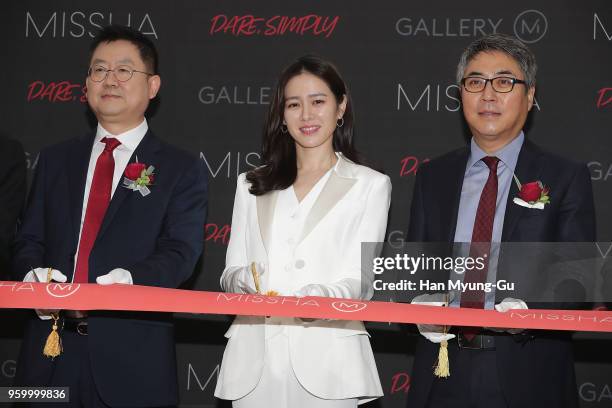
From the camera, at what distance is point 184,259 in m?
3.50

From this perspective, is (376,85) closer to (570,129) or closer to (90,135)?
(570,129)

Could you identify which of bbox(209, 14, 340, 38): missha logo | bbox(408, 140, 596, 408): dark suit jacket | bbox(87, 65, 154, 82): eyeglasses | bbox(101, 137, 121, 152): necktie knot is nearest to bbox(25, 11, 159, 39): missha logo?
bbox(209, 14, 340, 38): missha logo

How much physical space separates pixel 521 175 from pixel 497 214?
20 centimetres

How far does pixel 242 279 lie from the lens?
3275 mm

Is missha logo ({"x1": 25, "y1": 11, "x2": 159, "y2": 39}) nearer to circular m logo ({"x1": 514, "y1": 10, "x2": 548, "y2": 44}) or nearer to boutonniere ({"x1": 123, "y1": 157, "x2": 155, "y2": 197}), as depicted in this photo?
boutonniere ({"x1": 123, "y1": 157, "x2": 155, "y2": 197})

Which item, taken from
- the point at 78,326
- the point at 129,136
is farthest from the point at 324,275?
the point at 129,136

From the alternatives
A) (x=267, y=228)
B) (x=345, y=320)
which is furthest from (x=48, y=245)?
(x=345, y=320)

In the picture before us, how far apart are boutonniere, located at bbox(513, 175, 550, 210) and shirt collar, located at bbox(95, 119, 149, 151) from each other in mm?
1759

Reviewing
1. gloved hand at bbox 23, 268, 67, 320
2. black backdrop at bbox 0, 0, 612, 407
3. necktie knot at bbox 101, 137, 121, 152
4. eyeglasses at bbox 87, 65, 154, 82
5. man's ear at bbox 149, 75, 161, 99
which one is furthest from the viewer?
black backdrop at bbox 0, 0, 612, 407

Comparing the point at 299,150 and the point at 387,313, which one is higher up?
the point at 299,150

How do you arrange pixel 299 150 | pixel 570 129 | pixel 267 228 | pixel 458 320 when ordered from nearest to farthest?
pixel 458 320 < pixel 267 228 < pixel 299 150 < pixel 570 129

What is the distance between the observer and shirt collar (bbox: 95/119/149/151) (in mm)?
3738

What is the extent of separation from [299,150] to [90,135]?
3.39ft

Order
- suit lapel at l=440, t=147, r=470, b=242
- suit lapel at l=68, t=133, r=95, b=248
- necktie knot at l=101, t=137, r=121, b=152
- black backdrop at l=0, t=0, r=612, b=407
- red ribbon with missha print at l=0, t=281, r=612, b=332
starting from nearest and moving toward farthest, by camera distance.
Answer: red ribbon with missha print at l=0, t=281, r=612, b=332 < suit lapel at l=440, t=147, r=470, b=242 < suit lapel at l=68, t=133, r=95, b=248 < necktie knot at l=101, t=137, r=121, b=152 < black backdrop at l=0, t=0, r=612, b=407
